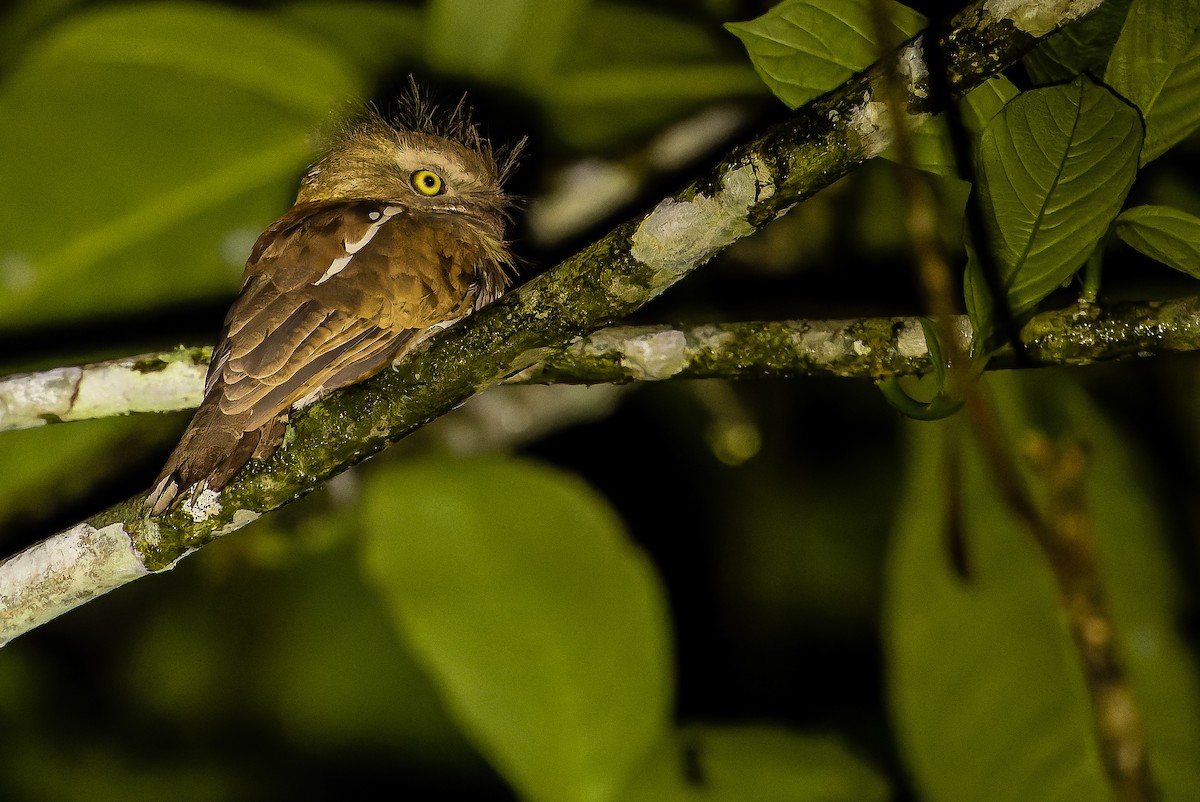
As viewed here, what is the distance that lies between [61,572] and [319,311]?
23.0 inches

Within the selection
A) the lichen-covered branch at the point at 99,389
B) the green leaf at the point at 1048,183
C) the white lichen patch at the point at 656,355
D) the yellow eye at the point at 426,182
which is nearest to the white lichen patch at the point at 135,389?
the lichen-covered branch at the point at 99,389

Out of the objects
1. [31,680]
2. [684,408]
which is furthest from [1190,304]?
[31,680]

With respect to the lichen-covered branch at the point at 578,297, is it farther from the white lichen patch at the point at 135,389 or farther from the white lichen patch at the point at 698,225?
the white lichen patch at the point at 135,389

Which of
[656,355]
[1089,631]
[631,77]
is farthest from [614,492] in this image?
[1089,631]

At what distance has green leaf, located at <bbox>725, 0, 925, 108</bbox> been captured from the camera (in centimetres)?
112

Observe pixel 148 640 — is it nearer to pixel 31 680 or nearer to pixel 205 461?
pixel 31 680

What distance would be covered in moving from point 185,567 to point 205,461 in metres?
2.14

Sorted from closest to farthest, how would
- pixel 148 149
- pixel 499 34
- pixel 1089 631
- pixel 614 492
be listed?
1. pixel 1089 631
2. pixel 148 149
3. pixel 499 34
4. pixel 614 492

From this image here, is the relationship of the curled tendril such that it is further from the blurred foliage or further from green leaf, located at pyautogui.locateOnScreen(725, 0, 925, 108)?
green leaf, located at pyautogui.locateOnScreen(725, 0, 925, 108)

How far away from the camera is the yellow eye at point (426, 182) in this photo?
1968 mm

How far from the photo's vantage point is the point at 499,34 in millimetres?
2236

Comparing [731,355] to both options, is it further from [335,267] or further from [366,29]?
[366,29]

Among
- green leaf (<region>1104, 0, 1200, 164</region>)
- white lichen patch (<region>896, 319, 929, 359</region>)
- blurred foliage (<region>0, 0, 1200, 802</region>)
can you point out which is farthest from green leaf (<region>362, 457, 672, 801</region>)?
green leaf (<region>1104, 0, 1200, 164</region>)

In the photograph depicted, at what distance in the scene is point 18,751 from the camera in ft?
10.6
